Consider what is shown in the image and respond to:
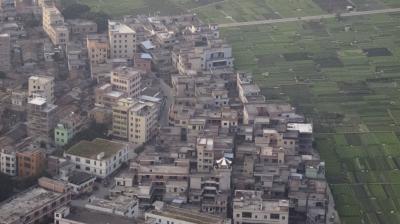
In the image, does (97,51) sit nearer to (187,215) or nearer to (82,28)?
(82,28)

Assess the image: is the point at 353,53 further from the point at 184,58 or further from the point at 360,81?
the point at 184,58

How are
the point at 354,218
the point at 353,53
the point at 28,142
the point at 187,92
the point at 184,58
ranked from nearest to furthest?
the point at 354,218 → the point at 28,142 → the point at 187,92 → the point at 184,58 → the point at 353,53

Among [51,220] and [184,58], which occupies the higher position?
[184,58]

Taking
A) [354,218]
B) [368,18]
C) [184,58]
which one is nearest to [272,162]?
[354,218]

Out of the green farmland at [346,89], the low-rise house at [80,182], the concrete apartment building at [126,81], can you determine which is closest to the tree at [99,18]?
the green farmland at [346,89]

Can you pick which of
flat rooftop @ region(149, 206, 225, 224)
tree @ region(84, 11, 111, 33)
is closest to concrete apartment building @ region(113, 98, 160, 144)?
flat rooftop @ region(149, 206, 225, 224)
